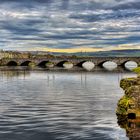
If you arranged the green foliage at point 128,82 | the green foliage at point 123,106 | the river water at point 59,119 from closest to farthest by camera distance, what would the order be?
the river water at point 59,119
the green foliage at point 123,106
the green foliage at point 128,82

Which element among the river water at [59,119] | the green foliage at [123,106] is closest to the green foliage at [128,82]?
the river water at [59,119]

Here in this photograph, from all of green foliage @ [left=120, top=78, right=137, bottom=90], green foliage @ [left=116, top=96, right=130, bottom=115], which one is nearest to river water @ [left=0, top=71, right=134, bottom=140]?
green foliage @ [left=116, top=96, right=130, bottom=115]

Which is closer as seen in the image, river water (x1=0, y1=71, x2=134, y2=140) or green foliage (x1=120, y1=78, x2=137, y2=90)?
river water (x1=0, y1=71, x2=134, y2=140)

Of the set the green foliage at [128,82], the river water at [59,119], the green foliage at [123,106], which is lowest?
the river water at [59,119]

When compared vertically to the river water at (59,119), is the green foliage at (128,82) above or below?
above

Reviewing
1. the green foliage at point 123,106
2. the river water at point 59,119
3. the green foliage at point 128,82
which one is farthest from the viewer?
the green foliage at point 128,82

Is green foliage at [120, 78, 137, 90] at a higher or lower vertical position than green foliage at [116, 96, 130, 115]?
higher

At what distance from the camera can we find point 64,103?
57.2 m

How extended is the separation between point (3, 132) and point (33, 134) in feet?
8.53

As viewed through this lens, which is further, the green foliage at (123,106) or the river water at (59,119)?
the green foliage at (123,106)

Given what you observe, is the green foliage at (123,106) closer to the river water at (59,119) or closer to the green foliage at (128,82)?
the river water at (59,119)

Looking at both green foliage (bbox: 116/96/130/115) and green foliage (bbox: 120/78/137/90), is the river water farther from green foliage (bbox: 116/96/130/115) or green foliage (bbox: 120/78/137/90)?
green foliage (bbox: 120/78/137/90)

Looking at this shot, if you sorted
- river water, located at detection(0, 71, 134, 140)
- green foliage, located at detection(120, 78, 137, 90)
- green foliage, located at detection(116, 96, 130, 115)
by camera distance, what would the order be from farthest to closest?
green foliage, located at detection(120, 78, 137, 90), green foliage, located at detection(116, 96, 130, 115), river water, located at detection(0, 71, 134, 140)

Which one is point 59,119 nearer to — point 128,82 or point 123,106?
point 123,106
